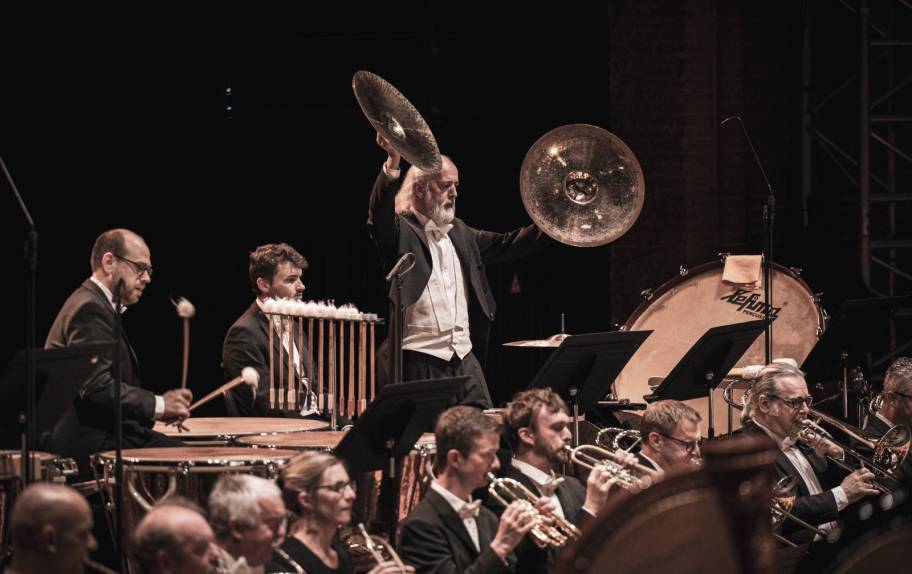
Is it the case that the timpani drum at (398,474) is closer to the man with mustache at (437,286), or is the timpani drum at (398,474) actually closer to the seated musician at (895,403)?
the man with mustache at (437,286)

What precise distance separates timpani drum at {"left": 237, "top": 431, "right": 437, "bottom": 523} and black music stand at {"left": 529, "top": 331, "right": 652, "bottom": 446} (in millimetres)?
536

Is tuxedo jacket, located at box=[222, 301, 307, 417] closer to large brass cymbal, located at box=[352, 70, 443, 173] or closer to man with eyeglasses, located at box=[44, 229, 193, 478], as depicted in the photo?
man with eyeglasses, located at box=[44, 229, 193, 478]

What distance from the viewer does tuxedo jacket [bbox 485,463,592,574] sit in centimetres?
470

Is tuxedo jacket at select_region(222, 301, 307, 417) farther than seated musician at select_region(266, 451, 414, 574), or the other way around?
tuxedo jacket at select_region(222, 301, 307, 417)

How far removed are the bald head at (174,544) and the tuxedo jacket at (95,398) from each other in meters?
1.94

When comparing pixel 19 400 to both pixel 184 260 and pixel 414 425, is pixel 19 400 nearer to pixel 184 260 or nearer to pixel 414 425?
pixel 414 425

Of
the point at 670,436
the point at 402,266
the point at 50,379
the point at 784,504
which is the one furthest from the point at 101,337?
the point at 784,504

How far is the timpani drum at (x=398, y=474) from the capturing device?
5434 mm

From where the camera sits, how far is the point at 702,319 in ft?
27.6

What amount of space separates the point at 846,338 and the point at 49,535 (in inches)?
190

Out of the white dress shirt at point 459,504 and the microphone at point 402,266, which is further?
the microphone at point 402,266

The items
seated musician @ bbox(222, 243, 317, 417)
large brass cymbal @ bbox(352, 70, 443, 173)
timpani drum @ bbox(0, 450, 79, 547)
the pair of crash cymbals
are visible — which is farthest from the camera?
the pair of crash cymbals

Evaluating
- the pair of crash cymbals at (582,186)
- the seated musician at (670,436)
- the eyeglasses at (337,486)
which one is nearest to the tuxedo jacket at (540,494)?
the seated musician at (670,436)

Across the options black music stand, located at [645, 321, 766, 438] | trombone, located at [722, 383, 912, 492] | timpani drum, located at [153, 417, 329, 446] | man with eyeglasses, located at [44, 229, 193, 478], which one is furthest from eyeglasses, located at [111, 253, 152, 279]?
trombone, located at [722, 383, 912, 492]
